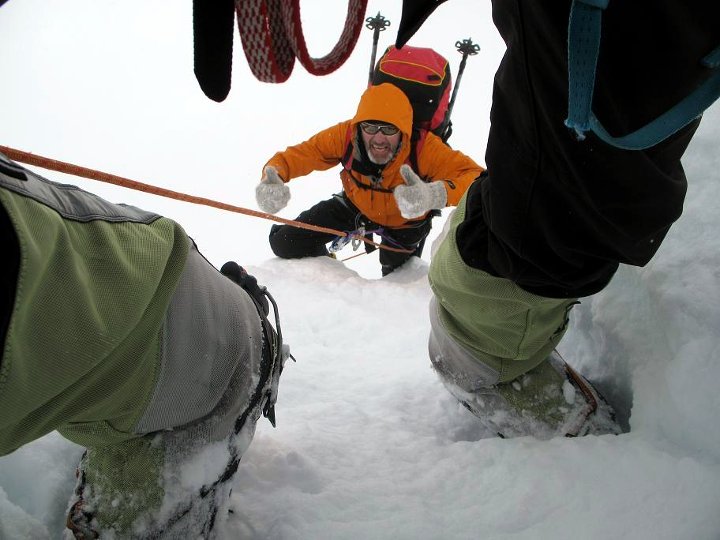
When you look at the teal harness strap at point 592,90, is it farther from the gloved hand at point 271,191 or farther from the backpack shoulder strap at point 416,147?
the gloved hand at point 271,191

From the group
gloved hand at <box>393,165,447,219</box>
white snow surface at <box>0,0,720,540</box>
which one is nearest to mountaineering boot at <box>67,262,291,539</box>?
white snow surface at <box>0,0,720,540</box>

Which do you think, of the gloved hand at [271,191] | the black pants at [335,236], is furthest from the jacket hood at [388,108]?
the black pants at [335,236]

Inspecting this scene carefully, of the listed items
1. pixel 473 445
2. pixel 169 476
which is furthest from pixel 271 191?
pixel 169 476

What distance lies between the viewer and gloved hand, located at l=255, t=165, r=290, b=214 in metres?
3.07

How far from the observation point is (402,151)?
9.83ft

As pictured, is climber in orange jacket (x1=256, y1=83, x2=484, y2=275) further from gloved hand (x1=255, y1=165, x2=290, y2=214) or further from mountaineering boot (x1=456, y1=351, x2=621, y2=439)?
mountaineering boot (x1=456, y1=351, x2=621, y2=439)

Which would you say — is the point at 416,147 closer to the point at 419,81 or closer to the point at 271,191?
the point at 419,81

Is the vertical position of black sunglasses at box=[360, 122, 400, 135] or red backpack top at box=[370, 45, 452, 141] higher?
red backpack top at box=[370, 45, 452, 141]

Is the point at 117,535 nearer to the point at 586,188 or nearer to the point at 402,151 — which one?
the point at 586,188

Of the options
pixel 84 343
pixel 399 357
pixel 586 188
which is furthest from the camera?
pixel 399 357

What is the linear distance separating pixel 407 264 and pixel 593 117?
2.96 metres

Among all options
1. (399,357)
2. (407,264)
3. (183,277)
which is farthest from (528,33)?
(407,264)

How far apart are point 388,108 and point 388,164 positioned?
354mm

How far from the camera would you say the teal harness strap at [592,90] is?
51 cm
